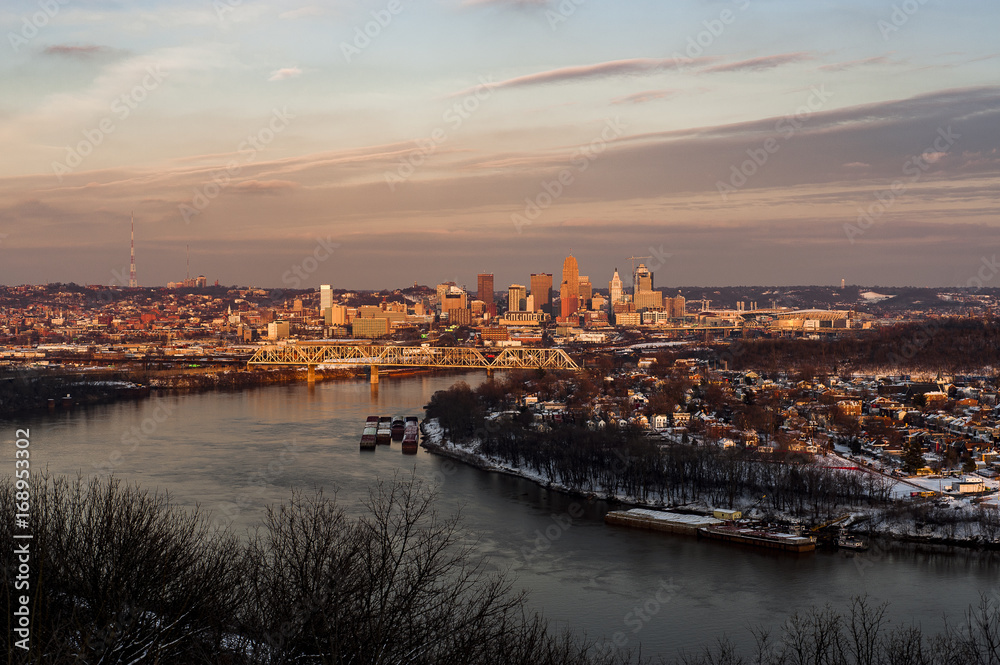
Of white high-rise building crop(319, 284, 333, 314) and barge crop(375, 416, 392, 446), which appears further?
white high-rise building crop(319, 284, 333, 314)

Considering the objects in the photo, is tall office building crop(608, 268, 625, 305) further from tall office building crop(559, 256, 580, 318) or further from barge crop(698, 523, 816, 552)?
barge crop(698, 523, 816, 552)

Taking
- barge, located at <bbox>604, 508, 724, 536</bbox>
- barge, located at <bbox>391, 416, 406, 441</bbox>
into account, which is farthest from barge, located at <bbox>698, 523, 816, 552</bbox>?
barge, located at <bbox>391, 416, 406, 441</bbox>

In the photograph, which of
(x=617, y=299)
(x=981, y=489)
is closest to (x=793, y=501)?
(x=981, y=489)

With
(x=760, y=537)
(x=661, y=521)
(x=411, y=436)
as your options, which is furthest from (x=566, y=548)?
(x=411, y=436)

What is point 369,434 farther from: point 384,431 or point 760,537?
point 760,537

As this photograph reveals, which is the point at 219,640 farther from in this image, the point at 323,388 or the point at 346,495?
the point at 323,388

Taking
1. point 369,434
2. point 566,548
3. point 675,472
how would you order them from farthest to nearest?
point 369,434
point 675,472
point 566,548

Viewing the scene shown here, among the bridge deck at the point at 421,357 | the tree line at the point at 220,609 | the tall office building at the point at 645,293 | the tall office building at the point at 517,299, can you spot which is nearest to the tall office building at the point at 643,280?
the tall office building at the point at 645,293
